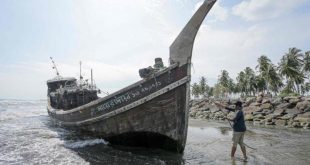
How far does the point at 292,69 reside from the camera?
163 feet

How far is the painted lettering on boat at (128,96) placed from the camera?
10.1 meters

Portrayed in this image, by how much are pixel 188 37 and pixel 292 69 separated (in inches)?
1786

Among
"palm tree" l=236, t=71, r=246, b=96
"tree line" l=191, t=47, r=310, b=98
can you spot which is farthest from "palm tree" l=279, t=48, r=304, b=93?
"palm tree" l=236, t=71, r=246, b=96

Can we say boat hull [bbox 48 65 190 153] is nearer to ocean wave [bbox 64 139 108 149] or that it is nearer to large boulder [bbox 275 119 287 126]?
ocean wave [bbox 64 139 108 149]

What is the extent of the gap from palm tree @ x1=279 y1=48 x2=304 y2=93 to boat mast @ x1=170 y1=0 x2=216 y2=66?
4524cm

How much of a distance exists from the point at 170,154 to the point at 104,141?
3270mm

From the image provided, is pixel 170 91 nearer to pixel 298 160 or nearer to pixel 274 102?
pixel 298 160

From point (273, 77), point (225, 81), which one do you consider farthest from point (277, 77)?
point (225, 81)

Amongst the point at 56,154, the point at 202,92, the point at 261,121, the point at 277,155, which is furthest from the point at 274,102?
the point at 202,92

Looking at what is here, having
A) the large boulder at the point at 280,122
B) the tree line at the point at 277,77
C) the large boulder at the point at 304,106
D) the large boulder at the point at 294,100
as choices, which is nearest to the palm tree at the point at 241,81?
the tree line at the point at 277,77

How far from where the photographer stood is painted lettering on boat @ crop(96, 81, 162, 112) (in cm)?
1015

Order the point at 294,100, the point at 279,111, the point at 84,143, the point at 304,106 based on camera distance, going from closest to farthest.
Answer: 1. the point at 84,143
2. the point at 304,106
3. the point at 279,111
4. the point at 294,100

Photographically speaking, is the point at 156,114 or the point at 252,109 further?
the point at 252,109

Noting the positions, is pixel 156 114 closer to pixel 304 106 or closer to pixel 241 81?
pixel 304 106
